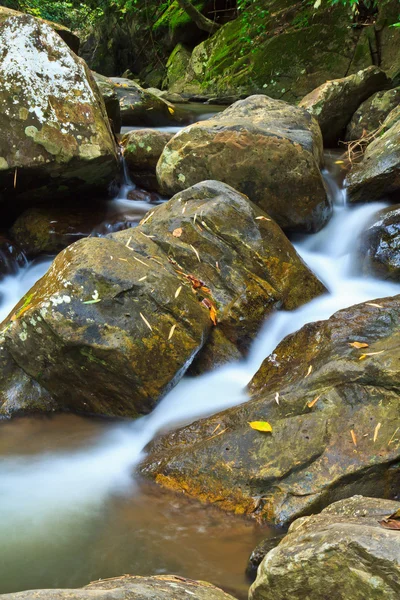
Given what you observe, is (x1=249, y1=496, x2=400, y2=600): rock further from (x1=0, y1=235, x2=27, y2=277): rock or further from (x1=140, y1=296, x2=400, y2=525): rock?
(x1=0, y1=235, x2=27, y2=277): rock

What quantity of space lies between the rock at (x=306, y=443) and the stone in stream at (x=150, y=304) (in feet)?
1.96

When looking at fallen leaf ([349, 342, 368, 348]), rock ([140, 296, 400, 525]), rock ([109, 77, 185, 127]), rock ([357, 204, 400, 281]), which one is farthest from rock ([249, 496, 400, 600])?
rock ([109, 77, 185, 127])

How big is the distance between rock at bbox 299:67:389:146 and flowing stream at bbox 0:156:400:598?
449 cm

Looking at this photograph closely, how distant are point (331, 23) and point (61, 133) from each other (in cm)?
920

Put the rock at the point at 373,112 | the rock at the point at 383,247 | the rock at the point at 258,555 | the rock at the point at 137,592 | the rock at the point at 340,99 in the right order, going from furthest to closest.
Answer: the rock at the point at 340,99 < the rock at the point at 373,112 < the rock at the point at 383,247 < the rock at the point at 258,555 < the rock at the point at 137,592

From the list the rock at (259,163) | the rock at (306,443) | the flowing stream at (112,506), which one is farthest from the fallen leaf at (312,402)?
the rock at (259,163)

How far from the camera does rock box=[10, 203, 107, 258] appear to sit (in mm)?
5930

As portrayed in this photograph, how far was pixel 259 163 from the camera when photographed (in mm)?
5375

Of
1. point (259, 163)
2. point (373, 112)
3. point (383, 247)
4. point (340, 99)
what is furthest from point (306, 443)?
point (340, 99)

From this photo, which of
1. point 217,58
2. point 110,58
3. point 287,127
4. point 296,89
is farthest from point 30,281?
point 110,58

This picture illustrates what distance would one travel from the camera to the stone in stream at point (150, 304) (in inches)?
145

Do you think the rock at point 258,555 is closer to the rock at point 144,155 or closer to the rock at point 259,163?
the rock at point 259,163

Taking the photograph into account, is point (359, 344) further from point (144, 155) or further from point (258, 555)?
point (144, 155)

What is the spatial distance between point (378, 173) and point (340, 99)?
2938mm
